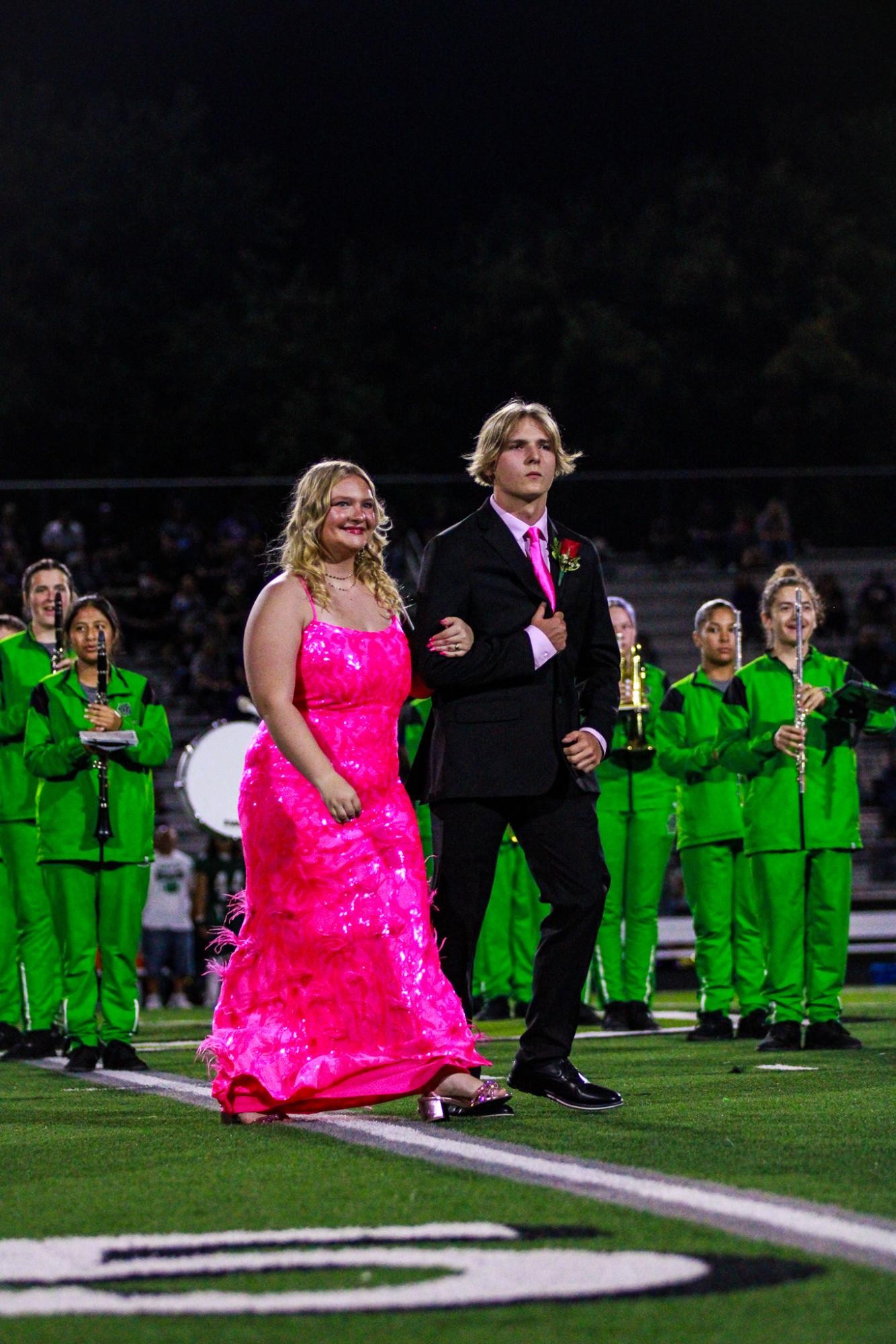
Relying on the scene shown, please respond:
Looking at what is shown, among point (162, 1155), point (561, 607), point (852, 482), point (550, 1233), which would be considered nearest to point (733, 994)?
point (561, 607)

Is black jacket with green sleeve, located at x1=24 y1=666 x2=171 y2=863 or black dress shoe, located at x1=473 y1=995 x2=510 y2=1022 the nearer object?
Result: black jacket with green sleeve, located at x1=24 y1=666 x2=171 y2=863

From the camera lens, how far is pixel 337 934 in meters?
6.32

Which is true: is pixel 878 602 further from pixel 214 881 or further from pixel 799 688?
pixel 799 688

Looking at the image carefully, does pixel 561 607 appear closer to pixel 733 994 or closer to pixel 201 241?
pixel 733 994

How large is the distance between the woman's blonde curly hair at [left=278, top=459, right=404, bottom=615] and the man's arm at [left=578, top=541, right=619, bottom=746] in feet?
2.01

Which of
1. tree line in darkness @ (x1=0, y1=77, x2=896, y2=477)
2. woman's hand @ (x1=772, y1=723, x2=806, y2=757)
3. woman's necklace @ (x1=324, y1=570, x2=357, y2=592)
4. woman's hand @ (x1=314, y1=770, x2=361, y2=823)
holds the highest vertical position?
tree line in darkness @ (x1=0, y1=77, x2=896, y2=477)

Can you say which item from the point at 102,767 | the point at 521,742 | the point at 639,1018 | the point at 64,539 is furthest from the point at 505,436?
the point at 64,539

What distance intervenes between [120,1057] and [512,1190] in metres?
4.41

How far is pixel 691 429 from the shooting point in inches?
1385

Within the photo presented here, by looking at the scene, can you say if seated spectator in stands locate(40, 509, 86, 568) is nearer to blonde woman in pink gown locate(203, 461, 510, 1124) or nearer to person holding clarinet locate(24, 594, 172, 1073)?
person holding clarinet locate(24, 594, 172, 1073)

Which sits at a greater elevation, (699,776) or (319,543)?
(319,543)

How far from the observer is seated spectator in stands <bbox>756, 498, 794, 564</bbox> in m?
22.9

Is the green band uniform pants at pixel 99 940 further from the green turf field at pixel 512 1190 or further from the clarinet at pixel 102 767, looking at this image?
the green turf field at pixel 512 1190

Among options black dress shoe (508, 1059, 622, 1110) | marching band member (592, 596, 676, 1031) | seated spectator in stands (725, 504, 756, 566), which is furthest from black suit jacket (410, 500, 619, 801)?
seated spectator in stands (725, 504, 756, 566)
